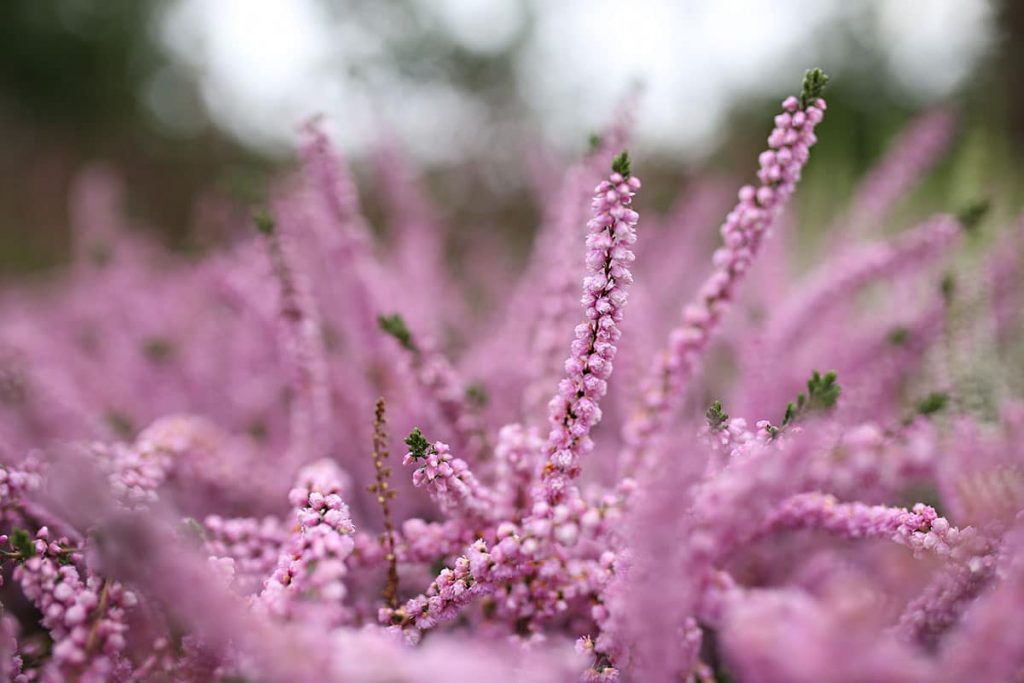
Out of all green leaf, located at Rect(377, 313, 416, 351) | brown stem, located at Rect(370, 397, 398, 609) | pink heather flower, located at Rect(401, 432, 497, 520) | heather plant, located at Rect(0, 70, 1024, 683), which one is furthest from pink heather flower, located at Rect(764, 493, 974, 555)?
green leaf, located at Rect(377, 313, 416, 351)

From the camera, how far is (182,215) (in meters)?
6.40

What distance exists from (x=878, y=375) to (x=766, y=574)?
1.90ft

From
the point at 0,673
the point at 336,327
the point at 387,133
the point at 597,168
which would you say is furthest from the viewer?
the point at 387,133

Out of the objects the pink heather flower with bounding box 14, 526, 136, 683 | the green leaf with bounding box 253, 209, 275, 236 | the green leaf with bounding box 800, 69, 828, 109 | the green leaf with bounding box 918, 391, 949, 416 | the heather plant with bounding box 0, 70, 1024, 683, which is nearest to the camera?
the heather plant with bounding box 0, 70, 1024, 683

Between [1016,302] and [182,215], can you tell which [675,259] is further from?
[182,215]

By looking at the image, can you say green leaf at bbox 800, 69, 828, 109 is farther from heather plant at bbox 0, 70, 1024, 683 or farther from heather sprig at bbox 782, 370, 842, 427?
heather sprig at bbox 782, 370, 842, 427

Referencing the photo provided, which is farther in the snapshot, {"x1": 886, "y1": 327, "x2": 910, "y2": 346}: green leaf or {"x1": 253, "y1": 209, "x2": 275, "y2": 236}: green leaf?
{"x1": 886, "y1": 327, "x2": 910, "y2": 346}: green leaf

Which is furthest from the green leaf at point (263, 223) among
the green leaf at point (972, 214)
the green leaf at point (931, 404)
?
the green leaf at point (972, 214)

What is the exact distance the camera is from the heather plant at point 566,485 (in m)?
0.70

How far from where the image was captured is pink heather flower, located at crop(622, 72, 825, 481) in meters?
0.96

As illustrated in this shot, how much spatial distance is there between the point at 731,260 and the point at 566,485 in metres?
0.40

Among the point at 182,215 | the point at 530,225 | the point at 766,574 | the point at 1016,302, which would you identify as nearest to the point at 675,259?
the point at 1016,302

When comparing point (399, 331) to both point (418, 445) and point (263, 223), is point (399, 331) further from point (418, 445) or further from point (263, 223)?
point (263, 223)

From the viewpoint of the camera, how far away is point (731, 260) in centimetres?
100
